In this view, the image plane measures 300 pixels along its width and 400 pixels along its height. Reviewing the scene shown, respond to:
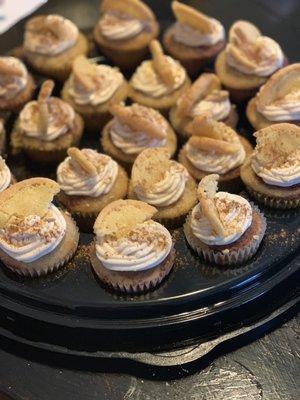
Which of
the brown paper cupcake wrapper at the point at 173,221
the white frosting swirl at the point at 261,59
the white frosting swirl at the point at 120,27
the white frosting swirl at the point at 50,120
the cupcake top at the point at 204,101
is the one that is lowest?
the brown paper cupcake wrapper at the point at 173,221

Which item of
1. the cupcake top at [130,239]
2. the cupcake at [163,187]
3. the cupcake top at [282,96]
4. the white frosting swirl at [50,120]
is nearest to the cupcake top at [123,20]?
the white frosting swirl at [50,120]

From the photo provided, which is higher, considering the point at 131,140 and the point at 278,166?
the point at 278,166

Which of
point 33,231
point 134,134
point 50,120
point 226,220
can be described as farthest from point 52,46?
point 226,220

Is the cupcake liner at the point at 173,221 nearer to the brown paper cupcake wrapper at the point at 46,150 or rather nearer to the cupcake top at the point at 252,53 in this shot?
the brown paper cupcake wrapper at the point at 46,150

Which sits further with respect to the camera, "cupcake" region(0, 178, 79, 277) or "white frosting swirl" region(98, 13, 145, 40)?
"white frosting swirl" region(98, 13, 145, 40)

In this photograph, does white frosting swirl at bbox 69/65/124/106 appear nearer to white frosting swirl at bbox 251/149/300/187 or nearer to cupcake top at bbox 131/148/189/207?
cupcake top at bbox 131/148/189/207

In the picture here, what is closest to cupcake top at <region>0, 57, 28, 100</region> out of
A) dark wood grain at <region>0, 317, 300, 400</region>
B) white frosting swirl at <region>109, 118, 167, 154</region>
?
white frosting swirl at <region>109, 118, 167, 154</region>

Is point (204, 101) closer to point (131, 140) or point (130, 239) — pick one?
point (131, 140)
